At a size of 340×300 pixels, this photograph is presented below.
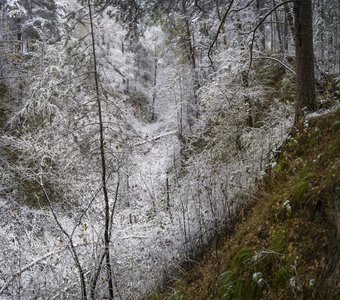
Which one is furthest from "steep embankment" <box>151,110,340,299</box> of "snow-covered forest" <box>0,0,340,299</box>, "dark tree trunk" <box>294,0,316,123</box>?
"dark tree trunk" <box>294,0,316,123</box>

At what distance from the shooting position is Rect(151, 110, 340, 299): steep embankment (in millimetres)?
3373

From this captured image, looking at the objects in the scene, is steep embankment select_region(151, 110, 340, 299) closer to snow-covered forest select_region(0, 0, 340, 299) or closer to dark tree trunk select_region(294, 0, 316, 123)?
snow-covered forest select_region(0, 0, 340, 299)

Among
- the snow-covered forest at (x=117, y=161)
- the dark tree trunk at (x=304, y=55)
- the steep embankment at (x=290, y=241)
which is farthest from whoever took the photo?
the dark tree trunk at (x=304, y=55)

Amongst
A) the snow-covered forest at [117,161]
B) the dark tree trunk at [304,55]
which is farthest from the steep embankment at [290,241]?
the dark tree trunk at [304,55]

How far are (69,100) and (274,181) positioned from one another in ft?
11.0

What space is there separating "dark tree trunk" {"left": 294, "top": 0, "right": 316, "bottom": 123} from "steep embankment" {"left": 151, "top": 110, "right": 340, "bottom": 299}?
2.78ft

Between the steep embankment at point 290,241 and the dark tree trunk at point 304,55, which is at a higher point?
the dark tree trunk at point 304,55

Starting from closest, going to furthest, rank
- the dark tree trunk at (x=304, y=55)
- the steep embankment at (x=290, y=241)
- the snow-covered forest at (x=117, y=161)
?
the steep embankment at (x=290, y=241) < the snow-covered forest at (x=117, y=161) < the dark tree trunk at (x=304, y=55)

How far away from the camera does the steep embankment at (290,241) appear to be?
3.37 metres

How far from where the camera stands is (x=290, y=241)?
152 inches

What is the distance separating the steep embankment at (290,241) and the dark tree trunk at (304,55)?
85 centimetres

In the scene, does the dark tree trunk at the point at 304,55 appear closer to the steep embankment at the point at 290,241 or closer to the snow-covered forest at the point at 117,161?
the snow-covered forest at the point at 117,161

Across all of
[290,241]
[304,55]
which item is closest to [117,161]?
[290,241]

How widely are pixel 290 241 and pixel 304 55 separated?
3.91 metres
